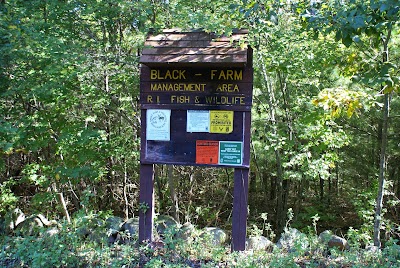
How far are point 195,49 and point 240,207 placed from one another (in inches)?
76.6

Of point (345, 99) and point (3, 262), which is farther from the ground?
point (345, 99)

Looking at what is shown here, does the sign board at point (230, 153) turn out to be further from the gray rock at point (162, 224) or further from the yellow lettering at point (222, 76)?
the gray rock at point (162, 224)

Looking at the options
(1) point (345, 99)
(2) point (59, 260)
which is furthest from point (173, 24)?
(2) point (59, 260)

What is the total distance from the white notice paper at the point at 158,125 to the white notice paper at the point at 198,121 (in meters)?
0.25

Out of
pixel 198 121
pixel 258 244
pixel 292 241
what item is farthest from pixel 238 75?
pixel 258 244

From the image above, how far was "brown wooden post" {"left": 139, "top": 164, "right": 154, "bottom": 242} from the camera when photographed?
4539mm

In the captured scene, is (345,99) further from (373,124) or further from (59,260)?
(373,124)

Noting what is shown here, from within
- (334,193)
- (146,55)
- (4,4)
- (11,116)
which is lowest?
(334,193)

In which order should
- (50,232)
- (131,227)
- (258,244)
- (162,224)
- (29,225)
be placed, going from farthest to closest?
(29,225), (162,224), (131,227), (50,232), (258,244)

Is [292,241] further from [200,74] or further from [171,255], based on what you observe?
[200,74]

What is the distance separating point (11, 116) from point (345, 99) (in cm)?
542

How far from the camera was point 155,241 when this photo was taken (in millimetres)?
4652

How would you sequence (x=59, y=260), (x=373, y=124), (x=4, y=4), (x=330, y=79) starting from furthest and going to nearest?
1. (x=373, y=124)
2. (x=330, y=79)
3. (x=4, y=4)
4. (x=59, y=260)

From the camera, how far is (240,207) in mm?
4352
